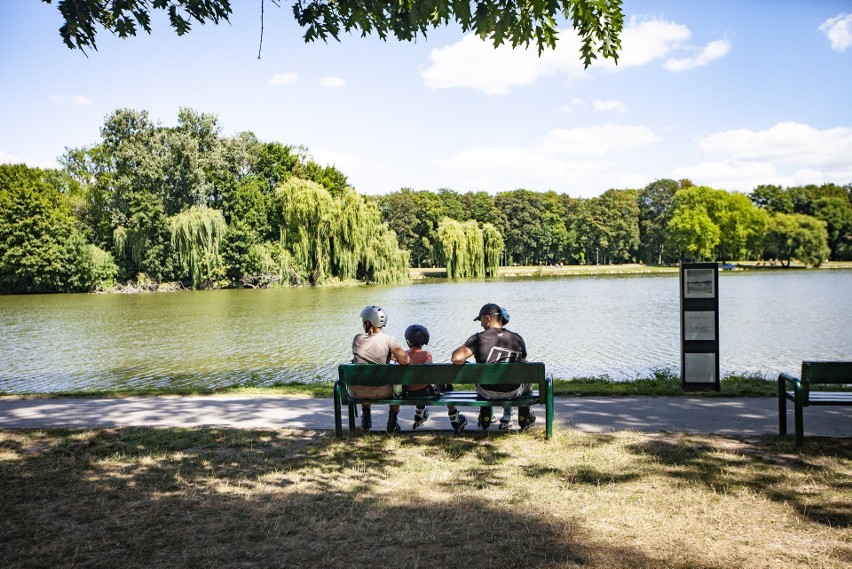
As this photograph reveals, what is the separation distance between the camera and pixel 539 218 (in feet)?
316

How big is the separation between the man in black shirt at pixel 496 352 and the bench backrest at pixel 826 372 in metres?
2.14

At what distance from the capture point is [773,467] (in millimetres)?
4738

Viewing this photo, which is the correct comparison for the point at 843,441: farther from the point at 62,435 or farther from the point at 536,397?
the point at 62,435

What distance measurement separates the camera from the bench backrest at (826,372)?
522 cm

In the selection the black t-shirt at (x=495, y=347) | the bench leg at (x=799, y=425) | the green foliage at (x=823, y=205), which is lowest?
the bench leg at (x=799, y=425)

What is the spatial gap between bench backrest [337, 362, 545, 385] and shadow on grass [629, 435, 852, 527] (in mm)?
998

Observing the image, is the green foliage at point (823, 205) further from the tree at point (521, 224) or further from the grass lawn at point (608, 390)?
the grass lawn at point (608, 390)

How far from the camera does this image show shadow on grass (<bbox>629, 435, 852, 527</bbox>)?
403 centimetres

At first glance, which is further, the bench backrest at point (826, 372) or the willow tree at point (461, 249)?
the willow tree at point (461, 249)

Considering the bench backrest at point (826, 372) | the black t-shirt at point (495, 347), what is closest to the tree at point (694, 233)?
the bench backrest at point (826, 372)

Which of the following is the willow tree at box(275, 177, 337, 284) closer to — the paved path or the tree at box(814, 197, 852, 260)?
the paved path

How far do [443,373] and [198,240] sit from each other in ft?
144

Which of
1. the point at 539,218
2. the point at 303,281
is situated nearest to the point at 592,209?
the point at 539,218

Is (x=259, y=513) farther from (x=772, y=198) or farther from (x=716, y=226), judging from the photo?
(x=772, y=198)
